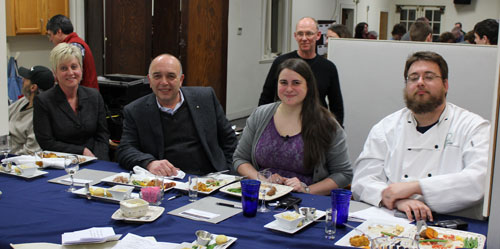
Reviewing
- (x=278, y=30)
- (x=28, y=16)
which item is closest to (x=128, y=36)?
(x=28, y=16)

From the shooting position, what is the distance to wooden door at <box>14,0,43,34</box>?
605 cm

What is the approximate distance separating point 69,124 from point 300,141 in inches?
64.5

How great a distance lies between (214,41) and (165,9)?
0.89m

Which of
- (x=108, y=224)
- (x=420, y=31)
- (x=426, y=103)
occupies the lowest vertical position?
(x=108, y=224)

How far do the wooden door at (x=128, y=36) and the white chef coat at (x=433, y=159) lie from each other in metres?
4.80

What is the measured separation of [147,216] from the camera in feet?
7.56

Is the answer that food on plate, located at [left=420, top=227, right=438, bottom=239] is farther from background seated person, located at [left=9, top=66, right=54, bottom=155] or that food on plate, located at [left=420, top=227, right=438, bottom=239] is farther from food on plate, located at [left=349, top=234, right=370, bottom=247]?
background seated person, located at [left=9, top=66, right=54, bottom=155]

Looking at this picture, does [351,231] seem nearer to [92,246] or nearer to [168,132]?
[92,246]

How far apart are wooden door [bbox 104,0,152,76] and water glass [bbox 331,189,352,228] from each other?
5277 millimetres

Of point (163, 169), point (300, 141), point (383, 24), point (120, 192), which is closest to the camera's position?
point (120, 192)

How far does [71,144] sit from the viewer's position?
3768mm

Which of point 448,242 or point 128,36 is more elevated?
point 128,36

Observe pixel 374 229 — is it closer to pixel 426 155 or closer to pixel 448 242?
pixel 448 242

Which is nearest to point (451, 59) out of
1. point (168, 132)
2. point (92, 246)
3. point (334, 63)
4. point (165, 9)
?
point (334, 63)
